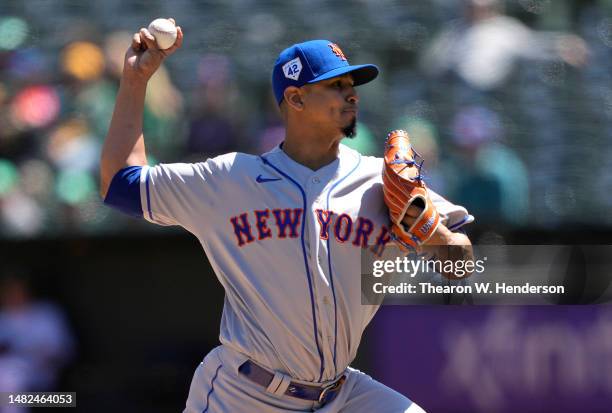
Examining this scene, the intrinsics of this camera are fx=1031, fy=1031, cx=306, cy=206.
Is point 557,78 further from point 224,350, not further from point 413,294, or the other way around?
point 224,350

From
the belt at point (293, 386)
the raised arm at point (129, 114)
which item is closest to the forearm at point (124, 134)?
the raised arm at point (129, 114)

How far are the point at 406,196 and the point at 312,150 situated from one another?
0.42 meters

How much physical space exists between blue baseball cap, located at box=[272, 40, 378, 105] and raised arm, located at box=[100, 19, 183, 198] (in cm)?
38

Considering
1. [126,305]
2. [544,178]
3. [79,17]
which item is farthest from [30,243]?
[544,178]

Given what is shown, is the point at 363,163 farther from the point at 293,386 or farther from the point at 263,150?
the point at 263,150

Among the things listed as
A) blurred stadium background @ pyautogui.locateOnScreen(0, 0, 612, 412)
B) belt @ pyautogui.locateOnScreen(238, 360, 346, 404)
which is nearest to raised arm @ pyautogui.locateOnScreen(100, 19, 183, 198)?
belt @ pyautogui.locateOnScreen(238, 360, 346, 404)

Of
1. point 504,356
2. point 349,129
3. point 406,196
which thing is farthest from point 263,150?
point 406,196

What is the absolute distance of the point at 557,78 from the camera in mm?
6012

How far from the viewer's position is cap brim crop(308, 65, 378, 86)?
3328 millimetres

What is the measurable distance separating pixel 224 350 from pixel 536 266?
249 cm

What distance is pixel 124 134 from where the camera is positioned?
330 cm

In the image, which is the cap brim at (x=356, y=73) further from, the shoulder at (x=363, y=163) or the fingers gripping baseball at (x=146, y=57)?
the fingers gripping baseball at (x=146, y=57)

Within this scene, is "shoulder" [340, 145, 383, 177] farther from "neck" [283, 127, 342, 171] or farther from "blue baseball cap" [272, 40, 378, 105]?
"blue baseball cap" [272, 40, 378, 105]

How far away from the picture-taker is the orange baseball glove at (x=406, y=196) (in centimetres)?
314
